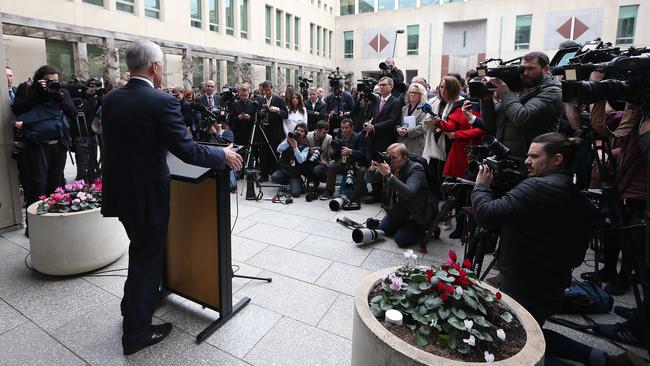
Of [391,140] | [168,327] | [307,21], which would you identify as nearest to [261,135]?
[391,140]

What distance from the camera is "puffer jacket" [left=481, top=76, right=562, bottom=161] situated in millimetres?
3086

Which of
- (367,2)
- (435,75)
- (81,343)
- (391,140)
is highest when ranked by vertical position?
(367,2)

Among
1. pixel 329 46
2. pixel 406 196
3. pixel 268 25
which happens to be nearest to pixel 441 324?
pixel 406 196

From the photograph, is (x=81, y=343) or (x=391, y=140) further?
(x=391, y=140)

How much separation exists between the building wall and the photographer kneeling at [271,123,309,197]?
20597 millimetres

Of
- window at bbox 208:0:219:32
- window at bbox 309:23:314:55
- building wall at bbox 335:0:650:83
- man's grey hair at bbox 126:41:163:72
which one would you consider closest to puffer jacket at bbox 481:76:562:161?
man's grey hair at bbox 126:41:163:72

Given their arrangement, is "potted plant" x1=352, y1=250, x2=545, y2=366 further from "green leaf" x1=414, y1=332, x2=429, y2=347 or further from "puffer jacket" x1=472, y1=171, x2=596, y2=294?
"puffer jacket" x1=472, y1=171, x2=596, y2=294

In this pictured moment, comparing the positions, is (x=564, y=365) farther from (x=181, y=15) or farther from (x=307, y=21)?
(x=307, y=21)

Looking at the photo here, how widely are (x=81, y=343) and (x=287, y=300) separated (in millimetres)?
1364

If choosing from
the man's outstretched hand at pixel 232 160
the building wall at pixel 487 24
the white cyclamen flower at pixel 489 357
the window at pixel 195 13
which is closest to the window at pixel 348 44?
the building wall at pixel 487 24

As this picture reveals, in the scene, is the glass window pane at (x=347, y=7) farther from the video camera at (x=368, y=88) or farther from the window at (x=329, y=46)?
the video camera at (x=368, y=88)

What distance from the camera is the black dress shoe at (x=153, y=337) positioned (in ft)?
7.68

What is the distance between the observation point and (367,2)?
1125 inches

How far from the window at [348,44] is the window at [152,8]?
54.1 ft
